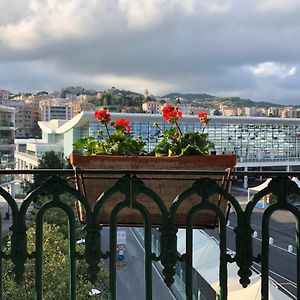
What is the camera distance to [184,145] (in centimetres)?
233

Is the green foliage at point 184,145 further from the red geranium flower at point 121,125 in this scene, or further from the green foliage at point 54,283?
the green foliage at point 54,283

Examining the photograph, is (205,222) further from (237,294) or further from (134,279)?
(134,279)

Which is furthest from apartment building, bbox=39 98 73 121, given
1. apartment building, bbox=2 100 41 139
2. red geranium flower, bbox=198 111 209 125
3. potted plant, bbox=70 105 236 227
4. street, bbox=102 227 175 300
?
potted plant, bbox=70 105 236 227

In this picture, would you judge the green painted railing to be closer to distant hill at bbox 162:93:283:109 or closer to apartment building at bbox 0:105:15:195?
apartment building at bbox 0:105:15:195

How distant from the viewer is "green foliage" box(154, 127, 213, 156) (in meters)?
2.22

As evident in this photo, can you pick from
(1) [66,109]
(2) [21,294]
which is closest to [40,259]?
(2) [21,294]

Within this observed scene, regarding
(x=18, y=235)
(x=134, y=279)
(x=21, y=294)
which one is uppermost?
(x=18, y=235)

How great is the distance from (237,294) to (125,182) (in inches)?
336

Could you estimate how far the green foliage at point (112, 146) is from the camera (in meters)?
2.33

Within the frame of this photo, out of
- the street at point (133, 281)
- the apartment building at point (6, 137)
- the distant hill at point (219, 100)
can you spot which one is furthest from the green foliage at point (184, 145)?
the distant hill at point (219, 100)

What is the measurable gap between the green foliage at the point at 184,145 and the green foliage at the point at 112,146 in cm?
11

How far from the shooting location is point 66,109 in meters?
150

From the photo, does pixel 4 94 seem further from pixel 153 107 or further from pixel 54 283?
pixel 54 283

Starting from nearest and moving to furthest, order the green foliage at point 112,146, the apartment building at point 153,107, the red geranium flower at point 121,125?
1. the green foliage at point 112,146
2. the red geranium flower at point 121,125
3. the apartment building at point 153,107
